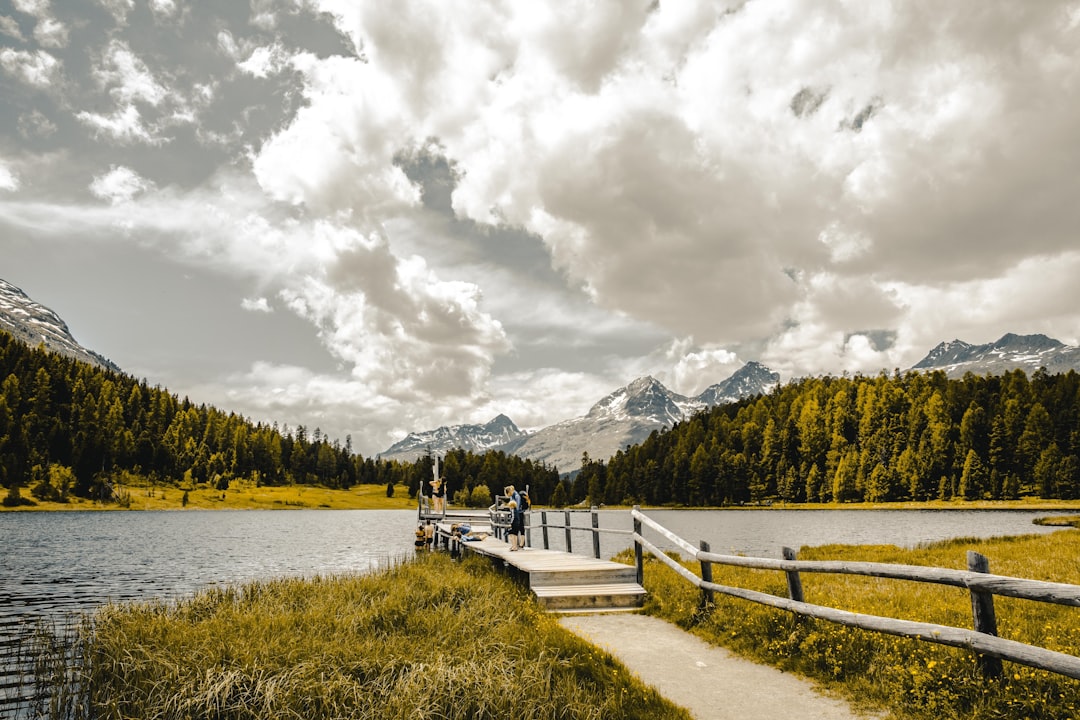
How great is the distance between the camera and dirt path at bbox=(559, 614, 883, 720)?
7.56 meters

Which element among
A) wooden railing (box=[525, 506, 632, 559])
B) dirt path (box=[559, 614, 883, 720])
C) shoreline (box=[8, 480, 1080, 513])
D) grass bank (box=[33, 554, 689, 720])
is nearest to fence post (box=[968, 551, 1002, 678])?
dirt path (box=[559, 614, 883, 720])

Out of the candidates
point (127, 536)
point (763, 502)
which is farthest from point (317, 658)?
point (763, 502)

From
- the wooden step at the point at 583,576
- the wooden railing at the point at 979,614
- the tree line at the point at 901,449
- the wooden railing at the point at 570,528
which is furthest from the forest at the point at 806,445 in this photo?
the wooden railing at the point at 979,614

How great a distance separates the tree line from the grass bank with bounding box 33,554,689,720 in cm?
16105

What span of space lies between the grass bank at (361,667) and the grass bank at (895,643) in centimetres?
262

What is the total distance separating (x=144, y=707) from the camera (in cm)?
891

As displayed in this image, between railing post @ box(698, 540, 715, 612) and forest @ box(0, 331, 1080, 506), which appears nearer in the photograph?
railing post @ box(698, 540, 715, 612)

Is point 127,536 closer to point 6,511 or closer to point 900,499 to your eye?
point 6,511

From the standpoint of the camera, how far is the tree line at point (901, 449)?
141 m

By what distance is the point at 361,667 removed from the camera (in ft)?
30.5

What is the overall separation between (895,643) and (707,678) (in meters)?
2.61

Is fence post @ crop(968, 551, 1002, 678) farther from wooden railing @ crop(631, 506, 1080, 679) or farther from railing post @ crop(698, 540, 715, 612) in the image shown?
railing post @ crop(698, 540, 715, 612)

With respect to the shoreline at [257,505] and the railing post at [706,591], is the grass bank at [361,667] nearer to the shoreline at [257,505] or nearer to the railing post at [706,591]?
the railing post at [706,591]

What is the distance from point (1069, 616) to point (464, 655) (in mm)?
10637
